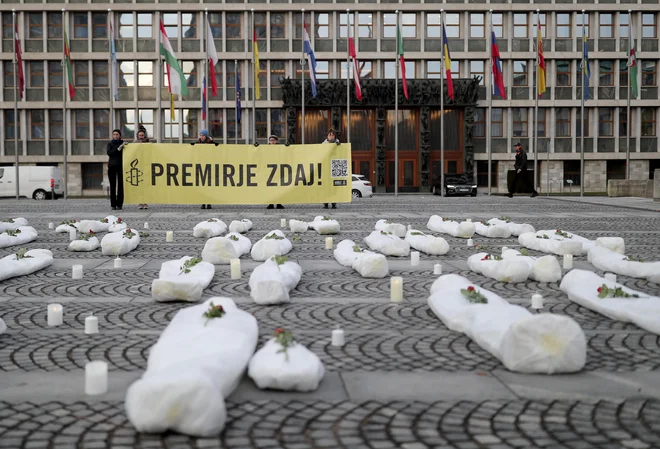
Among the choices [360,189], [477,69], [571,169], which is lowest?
[360,189]

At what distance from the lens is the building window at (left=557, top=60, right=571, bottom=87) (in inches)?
2335

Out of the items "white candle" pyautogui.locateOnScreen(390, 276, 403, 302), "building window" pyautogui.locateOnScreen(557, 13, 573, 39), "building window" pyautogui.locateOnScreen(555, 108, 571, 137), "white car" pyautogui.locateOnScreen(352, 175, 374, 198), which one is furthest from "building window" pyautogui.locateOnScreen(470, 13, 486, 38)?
"white candle" pyautogui.locateOnScreen(390, 276, 403, 302)

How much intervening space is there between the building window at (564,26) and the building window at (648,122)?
8450mm

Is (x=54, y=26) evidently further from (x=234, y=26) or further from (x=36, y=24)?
(x=234, y=26)

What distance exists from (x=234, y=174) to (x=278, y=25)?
39.6m

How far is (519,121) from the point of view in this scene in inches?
2336

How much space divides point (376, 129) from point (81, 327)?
173 ft

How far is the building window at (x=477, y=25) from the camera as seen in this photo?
5909 centimetres

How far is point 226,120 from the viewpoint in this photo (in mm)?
58438

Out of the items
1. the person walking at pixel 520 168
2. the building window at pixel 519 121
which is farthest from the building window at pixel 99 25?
the person walking at pixel 520 168

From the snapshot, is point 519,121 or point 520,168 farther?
point 519,121

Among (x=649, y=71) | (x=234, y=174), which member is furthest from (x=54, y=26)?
(x=649, y=71)

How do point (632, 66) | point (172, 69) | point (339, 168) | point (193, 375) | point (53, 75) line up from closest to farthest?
1. point (193, 375)
2. point (339, 168)
3. point (172, 69)
4. point (632, 66)
5. point (53, 75)

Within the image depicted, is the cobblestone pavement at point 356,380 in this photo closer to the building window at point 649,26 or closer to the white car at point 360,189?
the white car at point 360,189
